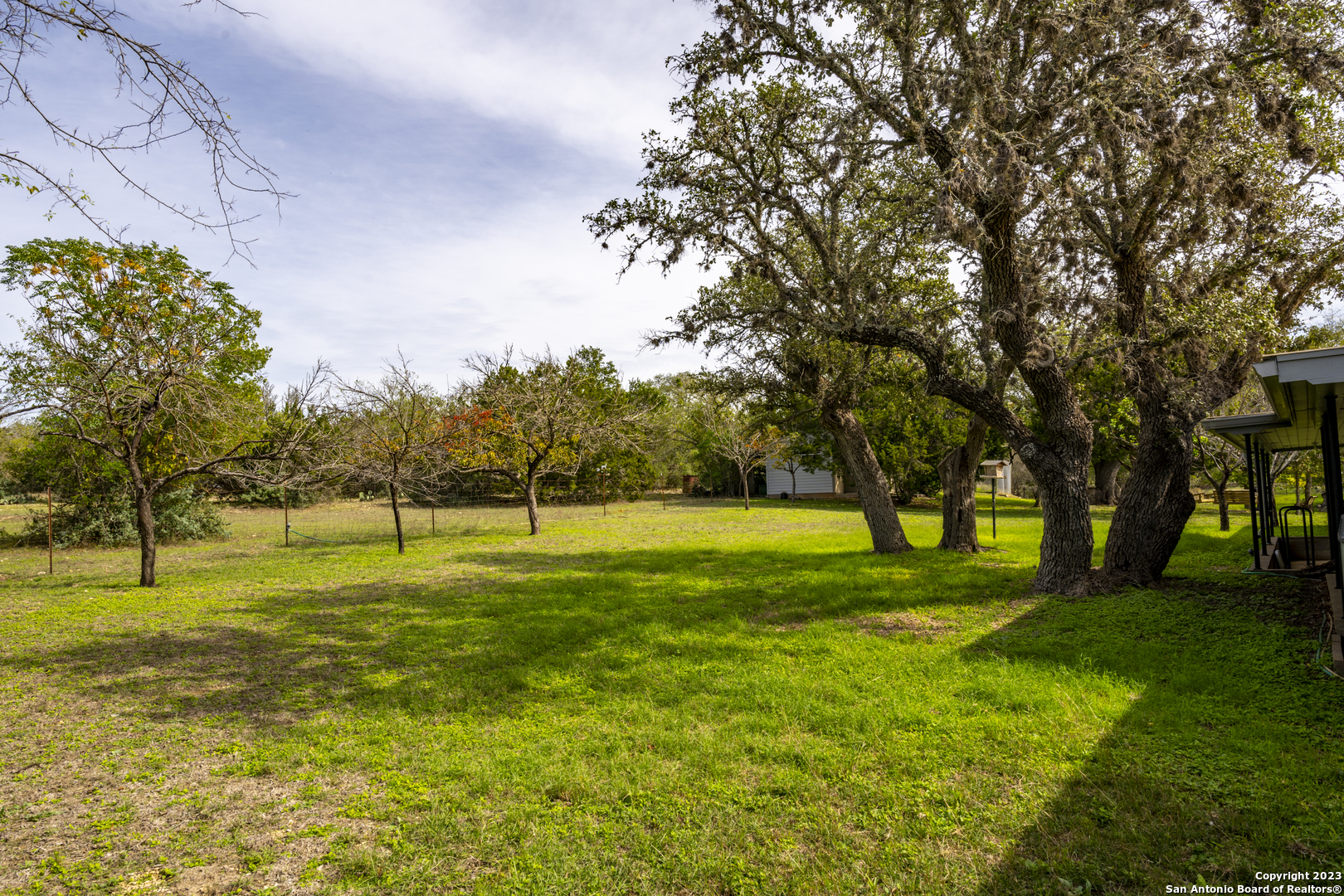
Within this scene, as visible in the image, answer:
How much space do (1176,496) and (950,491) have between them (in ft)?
15.0

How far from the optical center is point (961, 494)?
44.4 ft

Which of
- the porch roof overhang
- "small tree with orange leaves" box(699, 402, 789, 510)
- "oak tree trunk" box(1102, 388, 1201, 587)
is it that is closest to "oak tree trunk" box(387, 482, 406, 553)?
"oak tree trunk" box(1102, 388, 1201, 587)

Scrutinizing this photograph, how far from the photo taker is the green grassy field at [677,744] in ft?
10.4

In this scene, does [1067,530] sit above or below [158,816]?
above

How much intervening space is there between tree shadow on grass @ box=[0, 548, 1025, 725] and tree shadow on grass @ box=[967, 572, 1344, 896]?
9.02 feet

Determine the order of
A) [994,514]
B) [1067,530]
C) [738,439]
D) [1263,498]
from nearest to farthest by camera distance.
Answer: [1263,498] < [1067,530] < [994,514] < [738,439]

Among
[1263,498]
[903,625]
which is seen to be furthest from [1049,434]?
[903,625]

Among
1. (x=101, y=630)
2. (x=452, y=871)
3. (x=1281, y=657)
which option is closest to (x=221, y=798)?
(x=452, y=871)

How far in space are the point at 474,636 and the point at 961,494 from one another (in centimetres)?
1015

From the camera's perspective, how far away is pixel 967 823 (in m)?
3.43

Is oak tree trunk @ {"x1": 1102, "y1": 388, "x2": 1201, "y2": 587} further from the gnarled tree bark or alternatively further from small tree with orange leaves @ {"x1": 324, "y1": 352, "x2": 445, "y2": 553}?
the gnarled tree bark

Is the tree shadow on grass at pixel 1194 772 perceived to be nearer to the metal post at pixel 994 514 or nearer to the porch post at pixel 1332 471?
the porch post at pixel 1332 471

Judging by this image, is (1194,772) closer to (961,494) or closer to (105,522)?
(961,494)

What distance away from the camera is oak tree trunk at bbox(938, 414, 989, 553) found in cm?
1344
